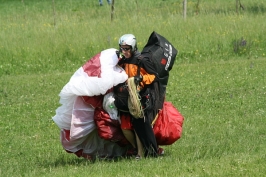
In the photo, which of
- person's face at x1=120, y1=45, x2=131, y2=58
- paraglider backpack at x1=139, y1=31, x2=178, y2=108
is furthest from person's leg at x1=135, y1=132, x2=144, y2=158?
person's face at x1=120, y1=45, x2=131, y2=58

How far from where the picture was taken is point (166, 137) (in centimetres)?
805

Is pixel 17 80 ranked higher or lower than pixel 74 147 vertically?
lower

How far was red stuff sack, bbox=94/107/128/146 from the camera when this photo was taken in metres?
7.94

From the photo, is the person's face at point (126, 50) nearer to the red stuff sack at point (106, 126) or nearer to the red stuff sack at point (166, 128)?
the red stuff sack at point (106, 126)

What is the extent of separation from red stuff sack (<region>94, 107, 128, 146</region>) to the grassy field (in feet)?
1.13

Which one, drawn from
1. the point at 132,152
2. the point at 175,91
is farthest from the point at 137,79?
the point at 175,91

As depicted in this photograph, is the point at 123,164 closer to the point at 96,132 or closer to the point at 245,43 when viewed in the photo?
the point at 96,132

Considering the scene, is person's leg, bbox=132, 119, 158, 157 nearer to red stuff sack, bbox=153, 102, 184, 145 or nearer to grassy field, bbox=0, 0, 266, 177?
red stuff sack, bbox=153, 102, 184, 145

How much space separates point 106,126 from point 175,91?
5747mm

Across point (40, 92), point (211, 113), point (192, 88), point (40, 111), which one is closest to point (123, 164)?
point (211, 113)

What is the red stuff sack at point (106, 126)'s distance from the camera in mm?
7941

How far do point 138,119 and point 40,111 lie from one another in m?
4.91

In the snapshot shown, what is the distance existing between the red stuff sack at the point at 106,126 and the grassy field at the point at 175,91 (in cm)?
34

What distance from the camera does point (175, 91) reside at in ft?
44.4
